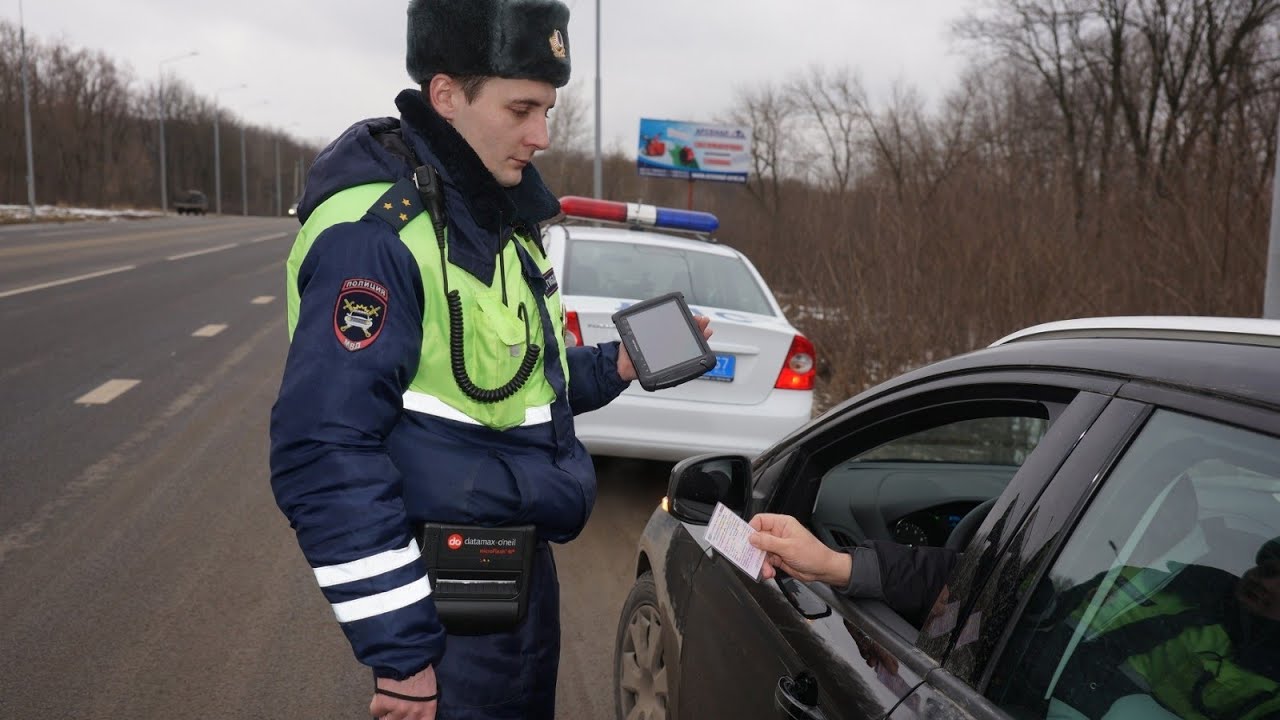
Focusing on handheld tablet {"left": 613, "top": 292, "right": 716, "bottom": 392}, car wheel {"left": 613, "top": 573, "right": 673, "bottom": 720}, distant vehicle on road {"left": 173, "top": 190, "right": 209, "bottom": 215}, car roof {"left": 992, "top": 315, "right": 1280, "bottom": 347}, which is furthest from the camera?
distant vehicle on road {"left": 173, "top": 190, "right": 209, "bottom": 215}

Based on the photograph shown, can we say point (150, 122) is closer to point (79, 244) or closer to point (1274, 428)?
point (79, 244)

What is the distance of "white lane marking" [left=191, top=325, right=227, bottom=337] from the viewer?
1225 cm

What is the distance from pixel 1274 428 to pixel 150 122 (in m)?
114

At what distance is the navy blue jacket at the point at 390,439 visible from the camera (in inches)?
66.5

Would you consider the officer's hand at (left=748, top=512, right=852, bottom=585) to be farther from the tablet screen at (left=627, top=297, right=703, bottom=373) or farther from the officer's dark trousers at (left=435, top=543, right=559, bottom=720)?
the tablet screen at (left=627, top=297, right=703, bottom=373)

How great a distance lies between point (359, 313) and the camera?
1.75 m

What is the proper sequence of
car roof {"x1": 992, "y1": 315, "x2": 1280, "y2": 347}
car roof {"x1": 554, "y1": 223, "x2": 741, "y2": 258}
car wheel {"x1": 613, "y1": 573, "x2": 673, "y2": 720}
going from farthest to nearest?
car roof {"x1": 554, "y1": 223, "x2": 741, "y2": 258} < car wheel {"x1": 613, "y1": 573, "x2": 673, "y2": 720} < car roof {"x1": 992, "y1": 315, "x2": 1280, "y2": 347}

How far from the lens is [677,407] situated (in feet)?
18.9

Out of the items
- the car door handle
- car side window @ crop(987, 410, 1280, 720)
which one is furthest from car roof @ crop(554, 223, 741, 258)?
car side window @ crop(987, 410, 1280, 720)

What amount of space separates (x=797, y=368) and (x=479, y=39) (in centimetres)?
417

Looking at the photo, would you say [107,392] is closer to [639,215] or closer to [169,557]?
[169,557]

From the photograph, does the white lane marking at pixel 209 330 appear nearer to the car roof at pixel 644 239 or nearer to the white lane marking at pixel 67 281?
the white lane marking at pixel 67 281

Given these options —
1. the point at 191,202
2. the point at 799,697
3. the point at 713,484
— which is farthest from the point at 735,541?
the point at 191,202

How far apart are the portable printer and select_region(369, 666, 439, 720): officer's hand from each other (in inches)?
8.8
